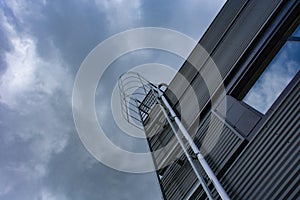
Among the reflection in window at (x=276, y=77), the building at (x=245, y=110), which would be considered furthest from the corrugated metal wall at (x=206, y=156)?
the reflection in window at (x=276, y=77)

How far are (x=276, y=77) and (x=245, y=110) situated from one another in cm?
88

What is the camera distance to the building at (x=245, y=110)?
4074 millimetres

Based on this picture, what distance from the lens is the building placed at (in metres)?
4.07

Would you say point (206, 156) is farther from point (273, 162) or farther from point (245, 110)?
point (273, 162)

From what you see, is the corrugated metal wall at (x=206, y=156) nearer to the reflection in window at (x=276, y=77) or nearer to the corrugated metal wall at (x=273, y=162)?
the corrugated metal wall at (x=273, y=162)

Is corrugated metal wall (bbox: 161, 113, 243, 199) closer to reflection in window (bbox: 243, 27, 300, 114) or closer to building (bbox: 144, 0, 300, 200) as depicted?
building (bbox: 144, 0, 300, 200)

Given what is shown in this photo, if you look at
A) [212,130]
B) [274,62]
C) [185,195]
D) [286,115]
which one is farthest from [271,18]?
[185,195]

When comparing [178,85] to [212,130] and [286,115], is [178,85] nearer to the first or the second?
[212,130]

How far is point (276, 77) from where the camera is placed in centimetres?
494

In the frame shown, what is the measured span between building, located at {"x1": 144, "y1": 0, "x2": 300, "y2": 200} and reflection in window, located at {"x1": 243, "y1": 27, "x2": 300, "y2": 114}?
0.02 meters

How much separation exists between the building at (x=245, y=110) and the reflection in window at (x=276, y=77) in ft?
0.06

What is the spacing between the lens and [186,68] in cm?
798

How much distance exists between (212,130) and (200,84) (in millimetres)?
1694

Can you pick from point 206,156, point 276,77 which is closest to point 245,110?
point 276,77
